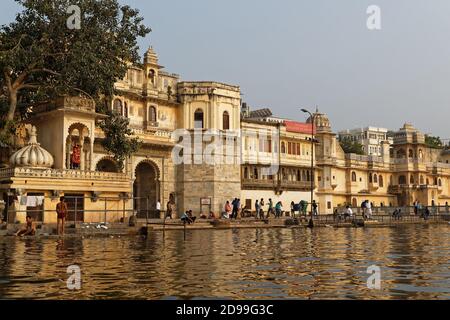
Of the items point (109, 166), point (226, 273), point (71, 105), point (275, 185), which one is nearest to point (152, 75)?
point (109, 166)

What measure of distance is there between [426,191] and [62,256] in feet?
220

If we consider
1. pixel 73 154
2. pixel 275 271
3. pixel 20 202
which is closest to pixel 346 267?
pixel 275 271

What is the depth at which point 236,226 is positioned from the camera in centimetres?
3438

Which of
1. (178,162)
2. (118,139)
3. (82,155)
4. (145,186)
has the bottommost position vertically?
(145,186)

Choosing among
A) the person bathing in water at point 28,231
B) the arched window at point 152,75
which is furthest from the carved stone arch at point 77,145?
the person bathing in water at point 28,231

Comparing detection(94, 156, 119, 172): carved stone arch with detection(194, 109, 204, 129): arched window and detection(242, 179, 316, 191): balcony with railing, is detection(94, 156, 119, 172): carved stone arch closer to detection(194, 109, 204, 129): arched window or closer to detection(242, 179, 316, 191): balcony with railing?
detection(194, 109, 204, 129): arched window

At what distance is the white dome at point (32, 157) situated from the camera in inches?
1215

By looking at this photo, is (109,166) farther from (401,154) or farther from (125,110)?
(401,154)

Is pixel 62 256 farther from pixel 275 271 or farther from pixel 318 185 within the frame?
pixel 318 185

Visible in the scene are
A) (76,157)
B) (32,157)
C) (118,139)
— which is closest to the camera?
(32,157)

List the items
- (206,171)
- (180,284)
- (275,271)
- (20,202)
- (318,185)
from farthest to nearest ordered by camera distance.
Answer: (318,185)
(206,171)
(20,202)
(275,271)
(180,284)

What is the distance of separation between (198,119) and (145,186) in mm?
7313

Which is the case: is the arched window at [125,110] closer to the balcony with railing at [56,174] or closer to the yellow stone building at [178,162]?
the yellow stone building at [178,162]

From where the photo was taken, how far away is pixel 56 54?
104ft
